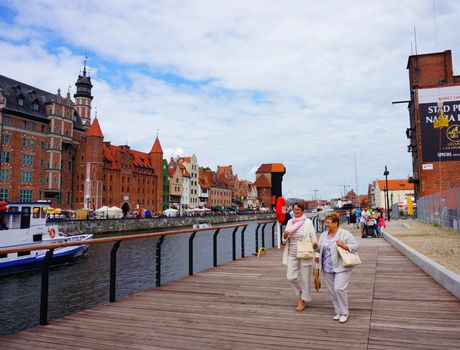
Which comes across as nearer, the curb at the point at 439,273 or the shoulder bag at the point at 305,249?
the shoulder bag at the point at 305,249

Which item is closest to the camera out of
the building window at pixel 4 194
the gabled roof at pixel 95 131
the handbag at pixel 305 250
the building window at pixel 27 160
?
the handbag at pixel 305 250

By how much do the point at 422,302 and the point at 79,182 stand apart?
223 ft

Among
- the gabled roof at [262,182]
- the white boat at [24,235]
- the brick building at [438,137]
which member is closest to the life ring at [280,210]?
the white boat at [24,235]

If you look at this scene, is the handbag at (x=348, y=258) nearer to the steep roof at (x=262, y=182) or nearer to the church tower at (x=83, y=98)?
the church tower at (x=83, y=98)

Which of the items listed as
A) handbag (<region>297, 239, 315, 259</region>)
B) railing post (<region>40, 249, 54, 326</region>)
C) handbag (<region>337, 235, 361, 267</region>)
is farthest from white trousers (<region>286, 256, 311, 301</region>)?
railing post (<region>40, 249, 54, 326</region>)

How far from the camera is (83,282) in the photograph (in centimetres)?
1978

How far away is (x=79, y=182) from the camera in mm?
66625

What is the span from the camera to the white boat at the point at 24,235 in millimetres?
22031

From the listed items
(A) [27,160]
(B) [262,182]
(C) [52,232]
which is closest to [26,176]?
(A) [27,160]

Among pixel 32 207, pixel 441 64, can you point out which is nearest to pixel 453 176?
→ pixel 441 64

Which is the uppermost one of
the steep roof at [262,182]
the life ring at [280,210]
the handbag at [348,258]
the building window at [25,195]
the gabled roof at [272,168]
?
the gabled roof at [272,168]

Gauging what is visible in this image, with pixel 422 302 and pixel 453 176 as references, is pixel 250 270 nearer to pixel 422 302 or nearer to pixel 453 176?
pixel 422 302

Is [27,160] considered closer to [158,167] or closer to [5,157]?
[5,157]

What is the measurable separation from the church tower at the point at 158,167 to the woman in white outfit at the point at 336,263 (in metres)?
80.4
